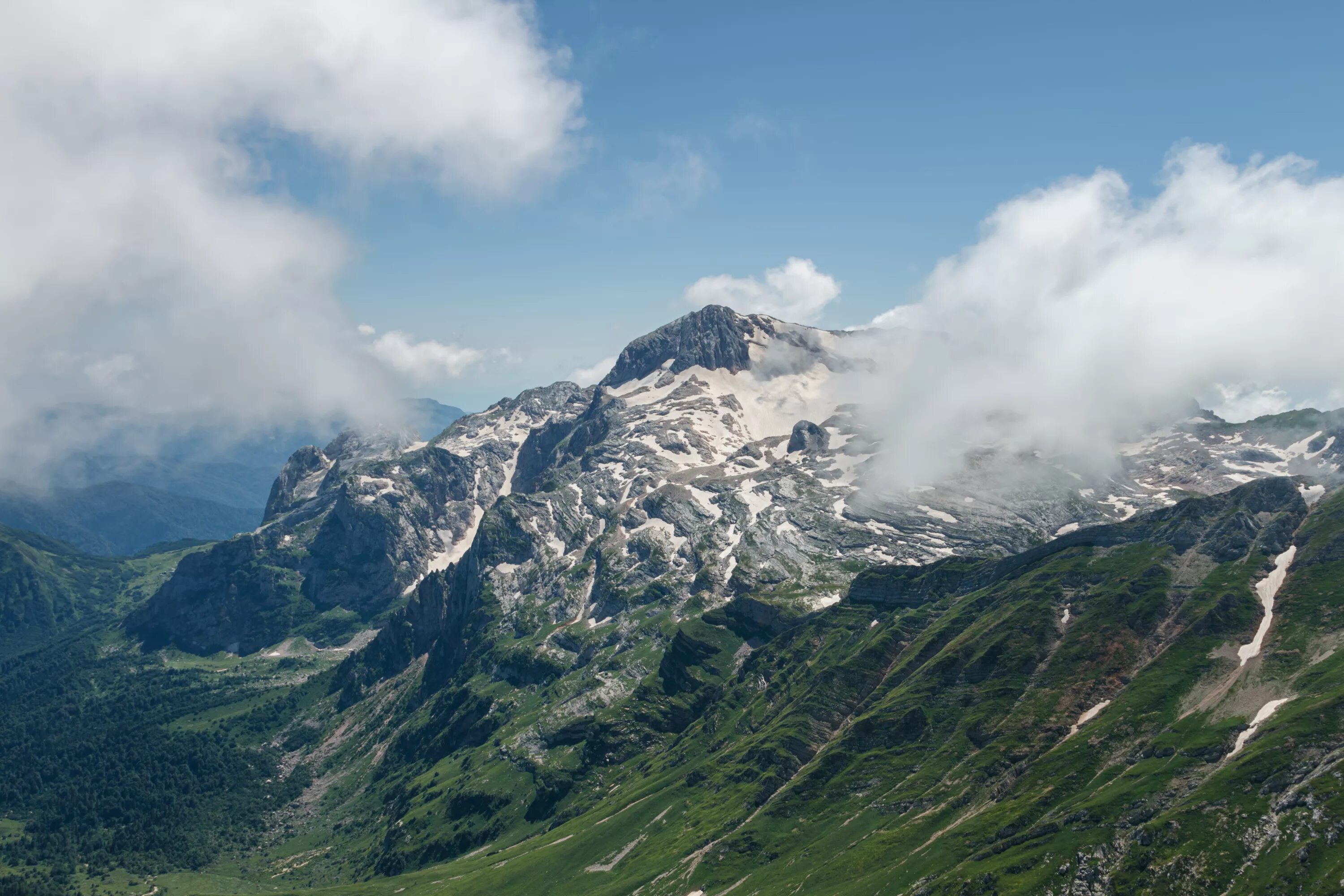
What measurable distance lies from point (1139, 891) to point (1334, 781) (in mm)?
50543

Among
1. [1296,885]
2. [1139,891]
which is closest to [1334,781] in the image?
[1296,885]

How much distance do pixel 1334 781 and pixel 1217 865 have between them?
3333 cm

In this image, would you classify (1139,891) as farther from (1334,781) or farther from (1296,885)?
(1334,781)

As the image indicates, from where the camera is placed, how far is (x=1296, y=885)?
587ft

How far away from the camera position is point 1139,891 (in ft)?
656

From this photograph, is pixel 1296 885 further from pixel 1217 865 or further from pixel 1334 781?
Result: pixel 1334 781

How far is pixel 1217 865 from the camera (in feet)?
643

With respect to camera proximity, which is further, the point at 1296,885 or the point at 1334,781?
the point at 1334,781

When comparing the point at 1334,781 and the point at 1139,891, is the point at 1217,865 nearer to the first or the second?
the point at 1139,891

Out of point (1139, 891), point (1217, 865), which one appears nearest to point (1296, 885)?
point (1217, 865)

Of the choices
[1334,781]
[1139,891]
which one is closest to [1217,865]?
[1139,891]

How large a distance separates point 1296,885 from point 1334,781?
107 feet

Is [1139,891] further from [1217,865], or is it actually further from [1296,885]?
[1296,885]

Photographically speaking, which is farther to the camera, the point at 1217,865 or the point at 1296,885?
the point at 1217,865
